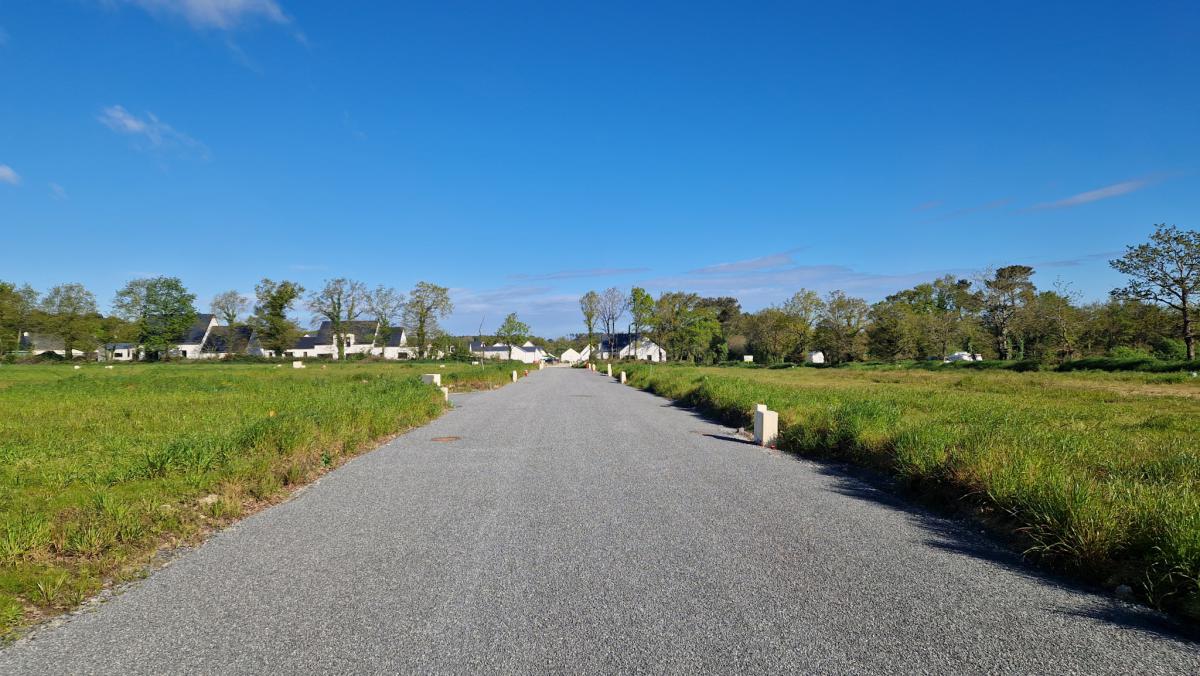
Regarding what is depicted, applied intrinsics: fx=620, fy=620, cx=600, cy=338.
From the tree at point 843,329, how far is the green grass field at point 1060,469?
158 feet

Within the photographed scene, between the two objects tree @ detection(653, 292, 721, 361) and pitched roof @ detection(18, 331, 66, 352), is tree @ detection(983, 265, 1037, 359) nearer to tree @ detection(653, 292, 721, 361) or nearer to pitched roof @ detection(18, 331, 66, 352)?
tree @ detection(653, 292, 721, 361)

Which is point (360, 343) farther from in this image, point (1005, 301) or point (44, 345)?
point (1005, 301)

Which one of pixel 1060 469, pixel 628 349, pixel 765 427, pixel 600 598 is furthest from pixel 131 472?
pixel 628 349

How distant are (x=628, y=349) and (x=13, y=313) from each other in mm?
86660

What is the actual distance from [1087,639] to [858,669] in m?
1.60

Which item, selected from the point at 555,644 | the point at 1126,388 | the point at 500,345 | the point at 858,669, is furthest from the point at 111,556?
the point at 500,345

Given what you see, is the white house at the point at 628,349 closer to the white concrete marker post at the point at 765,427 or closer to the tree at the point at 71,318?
the tree at the point at 71,318

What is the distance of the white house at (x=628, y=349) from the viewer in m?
117

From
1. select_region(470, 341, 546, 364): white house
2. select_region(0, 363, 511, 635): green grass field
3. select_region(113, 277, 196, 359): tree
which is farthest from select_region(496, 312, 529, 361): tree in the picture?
select_region(0, 363, 511, 635): green grass field

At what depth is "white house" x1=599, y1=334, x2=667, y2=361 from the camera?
11660cm

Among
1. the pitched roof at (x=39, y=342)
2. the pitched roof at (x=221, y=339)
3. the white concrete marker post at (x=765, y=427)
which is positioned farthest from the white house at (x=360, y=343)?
the white concrete marker post at (x=765, y=427)

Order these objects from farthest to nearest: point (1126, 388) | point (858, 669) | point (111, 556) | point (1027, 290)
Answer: point (1027, 290) → point (1126, 388) → point (111, 556) → point (858, 669)

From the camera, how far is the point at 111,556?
504 cm

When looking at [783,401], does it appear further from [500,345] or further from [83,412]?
[500,345]
